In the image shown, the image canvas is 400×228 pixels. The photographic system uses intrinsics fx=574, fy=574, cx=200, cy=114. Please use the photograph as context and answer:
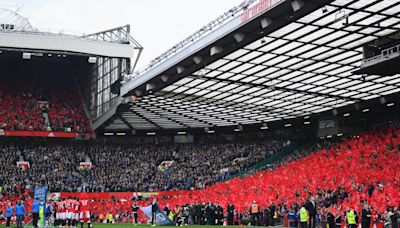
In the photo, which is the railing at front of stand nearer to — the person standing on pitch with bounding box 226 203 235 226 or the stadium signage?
the person standing on pitch with bounding box 226 203 235 226

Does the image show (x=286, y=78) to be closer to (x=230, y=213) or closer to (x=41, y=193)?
(x=230, y=213)

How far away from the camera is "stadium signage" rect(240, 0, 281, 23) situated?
2684 cm

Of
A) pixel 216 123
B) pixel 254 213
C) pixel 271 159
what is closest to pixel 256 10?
pixel 254 213

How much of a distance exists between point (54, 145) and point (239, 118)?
68.3 feet

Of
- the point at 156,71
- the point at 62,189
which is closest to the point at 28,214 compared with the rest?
the point at 62,189

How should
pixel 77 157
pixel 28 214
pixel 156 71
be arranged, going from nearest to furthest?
pixel 156 71 → pixel 28 214 → pixel 77 157

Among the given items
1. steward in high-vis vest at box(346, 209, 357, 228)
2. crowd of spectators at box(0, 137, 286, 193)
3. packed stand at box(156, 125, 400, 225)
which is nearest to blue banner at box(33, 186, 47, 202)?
packed stand at box(156, 125, 400, 225)

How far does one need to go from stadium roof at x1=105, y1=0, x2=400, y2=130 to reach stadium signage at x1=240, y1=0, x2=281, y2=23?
1.35 m

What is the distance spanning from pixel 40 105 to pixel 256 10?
41687 millimetres

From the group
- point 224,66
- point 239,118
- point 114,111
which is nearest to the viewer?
point 224,66

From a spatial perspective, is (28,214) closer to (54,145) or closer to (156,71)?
(156,71)

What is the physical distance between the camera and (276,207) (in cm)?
3606

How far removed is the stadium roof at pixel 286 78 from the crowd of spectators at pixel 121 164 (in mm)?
3882

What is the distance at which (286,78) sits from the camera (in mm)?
39344
